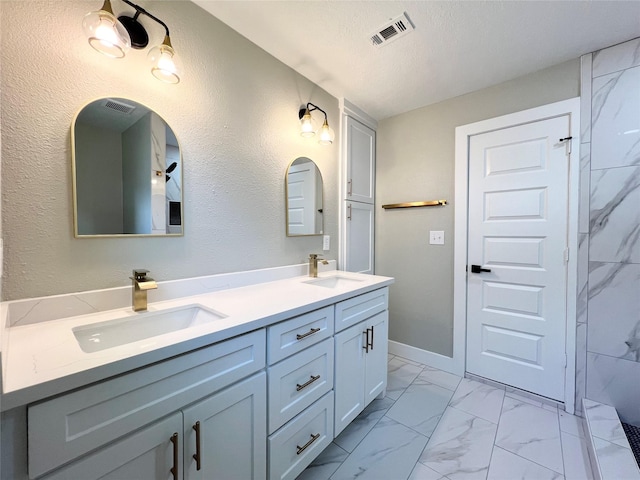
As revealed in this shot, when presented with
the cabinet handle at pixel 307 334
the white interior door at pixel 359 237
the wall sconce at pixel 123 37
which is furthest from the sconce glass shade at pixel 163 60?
the white interior door at pixel 359 237

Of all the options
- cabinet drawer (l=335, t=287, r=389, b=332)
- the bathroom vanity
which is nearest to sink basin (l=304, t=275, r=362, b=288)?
cabinet drawer (l=335, t=287, r=389, b=332)

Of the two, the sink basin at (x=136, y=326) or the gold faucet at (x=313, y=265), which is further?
the gold faucet at (x=313, y=265)

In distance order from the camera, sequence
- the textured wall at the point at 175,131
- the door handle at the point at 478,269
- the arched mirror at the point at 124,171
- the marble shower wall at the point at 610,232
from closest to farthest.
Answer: the textured wall at the point at 175,131 → the arched mirror at the point at 124,171 → the marble shower wall at the point at 610,232 → the door handle at the point at 478,269

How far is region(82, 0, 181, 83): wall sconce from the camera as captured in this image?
3.01ft

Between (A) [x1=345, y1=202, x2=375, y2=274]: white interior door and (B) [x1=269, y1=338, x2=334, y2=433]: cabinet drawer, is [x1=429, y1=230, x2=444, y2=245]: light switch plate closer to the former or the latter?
(A) [x1=345, y1=202, x2=375, y2=274]: white interior door

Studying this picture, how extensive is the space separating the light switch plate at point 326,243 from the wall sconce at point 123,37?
4.48 ft

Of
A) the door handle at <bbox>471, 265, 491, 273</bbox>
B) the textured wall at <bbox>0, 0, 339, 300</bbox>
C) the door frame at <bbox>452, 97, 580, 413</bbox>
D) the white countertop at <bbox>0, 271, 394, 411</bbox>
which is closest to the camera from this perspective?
the white countertop at <bbox>0, 271, 394, 411</bbox>

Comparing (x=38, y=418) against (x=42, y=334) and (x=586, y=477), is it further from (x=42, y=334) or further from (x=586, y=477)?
(x=586, y=477)

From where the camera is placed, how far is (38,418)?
568 mm

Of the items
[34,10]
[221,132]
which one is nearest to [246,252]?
[221,132]

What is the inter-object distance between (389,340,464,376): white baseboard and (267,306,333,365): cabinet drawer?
4.88 ft

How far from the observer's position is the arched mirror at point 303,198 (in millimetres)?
1802

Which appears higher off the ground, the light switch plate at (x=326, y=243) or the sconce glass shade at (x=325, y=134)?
the sconce glass shade at (x=325, y=134)

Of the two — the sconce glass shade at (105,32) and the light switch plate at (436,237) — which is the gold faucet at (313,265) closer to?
the light switch plate at (436,237)
